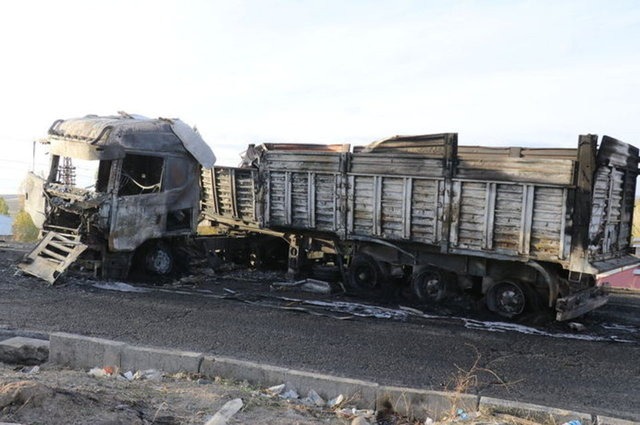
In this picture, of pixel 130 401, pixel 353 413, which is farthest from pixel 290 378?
pixel 130 401

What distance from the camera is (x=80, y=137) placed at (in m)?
11.2

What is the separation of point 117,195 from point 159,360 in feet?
18.6

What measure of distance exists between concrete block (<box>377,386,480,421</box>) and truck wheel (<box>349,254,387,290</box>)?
6.02 meters

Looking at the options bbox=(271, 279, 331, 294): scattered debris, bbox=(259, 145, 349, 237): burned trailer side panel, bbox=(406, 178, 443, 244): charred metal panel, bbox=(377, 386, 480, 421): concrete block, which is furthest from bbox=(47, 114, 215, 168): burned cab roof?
bbox=(377, 386, 480, 421): concrete block

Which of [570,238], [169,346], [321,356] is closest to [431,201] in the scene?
[570,238]

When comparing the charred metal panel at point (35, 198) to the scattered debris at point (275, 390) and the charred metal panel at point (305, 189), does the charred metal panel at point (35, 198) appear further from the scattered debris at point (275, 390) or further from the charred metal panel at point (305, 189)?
the scattered debris at point (275, 390)

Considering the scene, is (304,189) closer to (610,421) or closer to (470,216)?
(470,216)

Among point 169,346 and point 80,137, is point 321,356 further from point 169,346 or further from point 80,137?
point 80,137

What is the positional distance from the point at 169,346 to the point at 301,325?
2030mm

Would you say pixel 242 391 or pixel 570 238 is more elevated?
pixel 570 238

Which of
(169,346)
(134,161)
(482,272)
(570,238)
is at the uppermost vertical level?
(134,161)

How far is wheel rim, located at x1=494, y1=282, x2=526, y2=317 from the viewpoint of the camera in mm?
9539

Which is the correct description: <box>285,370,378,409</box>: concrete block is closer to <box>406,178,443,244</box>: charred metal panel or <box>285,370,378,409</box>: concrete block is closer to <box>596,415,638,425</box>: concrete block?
<box>596,415,638,425</box>: concrete block

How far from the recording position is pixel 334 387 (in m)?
5.46
